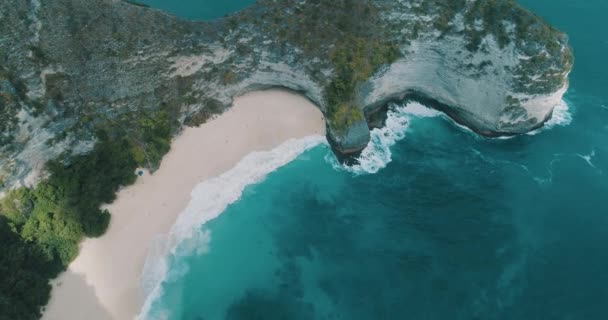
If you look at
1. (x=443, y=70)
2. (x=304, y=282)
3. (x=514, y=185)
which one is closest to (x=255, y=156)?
(x=304, y=282)

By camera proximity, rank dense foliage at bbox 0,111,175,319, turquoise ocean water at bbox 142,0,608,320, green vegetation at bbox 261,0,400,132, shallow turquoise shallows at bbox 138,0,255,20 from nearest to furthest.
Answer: dense foliage at bbox 0,111,175,319
turquoise ocean water at bbox 142,0,608,320
green vegetation at bbox 261,0,400,132
shallow turquoise shallows at bbox 138,0,255,20

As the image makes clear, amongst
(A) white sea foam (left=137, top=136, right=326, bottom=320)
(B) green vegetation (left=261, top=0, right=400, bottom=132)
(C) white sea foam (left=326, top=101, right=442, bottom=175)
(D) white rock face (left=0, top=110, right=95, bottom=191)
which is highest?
(B) green vegetation (left=261, top=0, right=400, bottom=132)

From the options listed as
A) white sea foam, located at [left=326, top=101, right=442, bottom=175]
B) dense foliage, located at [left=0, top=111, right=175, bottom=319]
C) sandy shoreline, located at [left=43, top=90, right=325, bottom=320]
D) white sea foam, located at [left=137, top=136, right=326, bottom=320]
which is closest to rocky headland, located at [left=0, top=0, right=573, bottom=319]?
dense foliage, located at [left=0, top=111, right=175, bottom=319]

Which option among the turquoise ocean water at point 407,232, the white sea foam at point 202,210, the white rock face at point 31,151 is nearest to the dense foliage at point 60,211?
the white rock face at point 31,151

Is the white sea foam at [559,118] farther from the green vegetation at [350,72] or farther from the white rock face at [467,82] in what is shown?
the green vegetation at [350,72]

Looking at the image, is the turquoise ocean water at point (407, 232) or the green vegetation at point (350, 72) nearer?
the turquoise ocean water at point (407, 232)

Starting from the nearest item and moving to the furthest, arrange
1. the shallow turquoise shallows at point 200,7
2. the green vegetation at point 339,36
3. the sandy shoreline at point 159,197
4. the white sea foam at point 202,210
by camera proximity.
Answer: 1. the sandy shoreline at point 159,197
2. the white sea foam at point 202,210
3. the green vegetation at point 339,36
4. the shallow turquoise shallows at point 200,7

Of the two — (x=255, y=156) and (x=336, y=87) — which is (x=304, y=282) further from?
(x=336, y=87)

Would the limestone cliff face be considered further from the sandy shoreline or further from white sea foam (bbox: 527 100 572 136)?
the sandy shoreline
